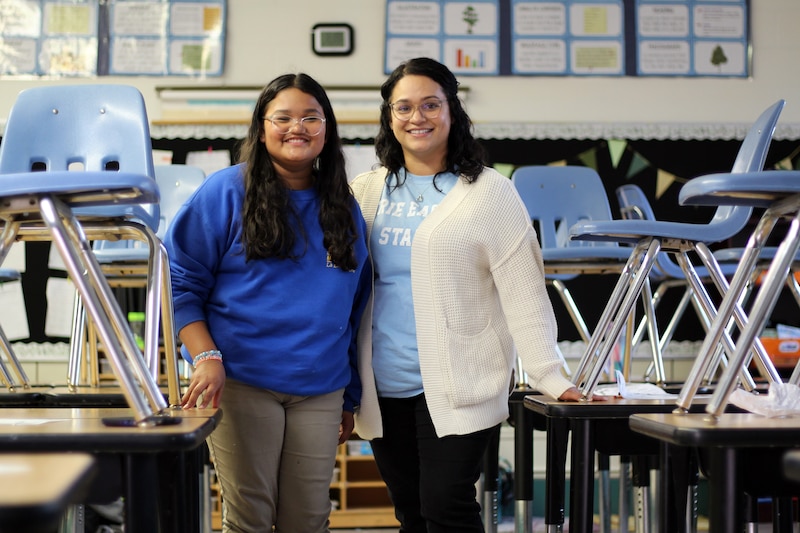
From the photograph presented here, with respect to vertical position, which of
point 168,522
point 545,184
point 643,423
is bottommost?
point 168,522

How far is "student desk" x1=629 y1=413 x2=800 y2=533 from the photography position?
1242 millimetres

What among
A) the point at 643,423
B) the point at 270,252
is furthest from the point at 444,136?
the point at 643,423

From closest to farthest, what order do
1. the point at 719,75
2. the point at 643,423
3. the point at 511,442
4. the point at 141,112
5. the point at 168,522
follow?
the point at 168,522 → the point at 643,423 → the point at 141,112 → the point at 511,442 → the point at 719,75

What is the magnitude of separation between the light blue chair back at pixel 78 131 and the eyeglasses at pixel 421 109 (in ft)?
1.69

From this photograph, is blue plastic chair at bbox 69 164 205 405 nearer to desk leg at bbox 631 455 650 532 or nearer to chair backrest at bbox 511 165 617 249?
chair backrest at bbox 511 165 617 249

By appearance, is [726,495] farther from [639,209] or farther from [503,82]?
[503,82]

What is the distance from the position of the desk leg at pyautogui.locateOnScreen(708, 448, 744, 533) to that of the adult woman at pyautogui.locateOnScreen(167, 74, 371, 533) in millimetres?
732

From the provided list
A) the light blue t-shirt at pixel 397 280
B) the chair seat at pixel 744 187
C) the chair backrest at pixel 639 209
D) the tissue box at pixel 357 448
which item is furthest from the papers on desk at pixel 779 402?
the tissue box at pixel 357 448

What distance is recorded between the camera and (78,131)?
6.31ft

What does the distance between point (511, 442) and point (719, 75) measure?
7.01ft

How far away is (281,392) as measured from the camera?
1699mm

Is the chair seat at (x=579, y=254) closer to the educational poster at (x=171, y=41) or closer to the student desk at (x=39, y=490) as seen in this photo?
the student desk at (x=39, y=490)

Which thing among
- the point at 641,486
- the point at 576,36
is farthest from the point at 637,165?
the point at 641,486

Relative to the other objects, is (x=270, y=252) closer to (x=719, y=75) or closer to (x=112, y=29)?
(x=112, y=29)
